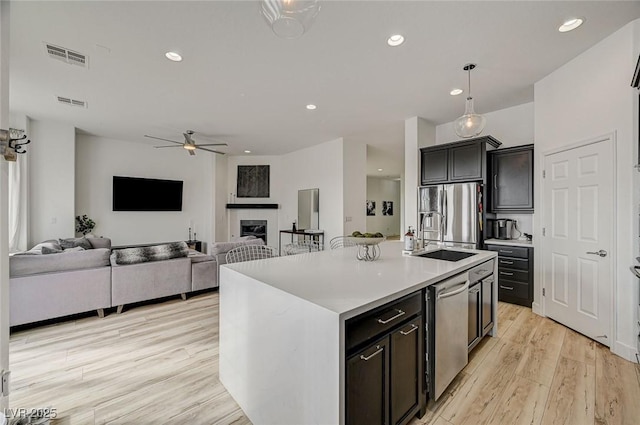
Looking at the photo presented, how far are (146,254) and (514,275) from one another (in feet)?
16.6

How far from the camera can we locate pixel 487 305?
261cm

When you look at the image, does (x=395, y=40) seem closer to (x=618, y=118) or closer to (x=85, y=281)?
(x=618, y=118)

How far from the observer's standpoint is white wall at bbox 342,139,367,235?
623 centimetres

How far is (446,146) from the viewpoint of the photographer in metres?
4.39

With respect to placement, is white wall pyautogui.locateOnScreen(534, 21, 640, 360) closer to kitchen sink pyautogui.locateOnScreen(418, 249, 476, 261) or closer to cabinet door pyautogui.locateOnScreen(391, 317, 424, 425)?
kitchen sink pyautogui.locateOnScreen(418, 249, 476, 261)

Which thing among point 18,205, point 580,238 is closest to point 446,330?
point 580,238

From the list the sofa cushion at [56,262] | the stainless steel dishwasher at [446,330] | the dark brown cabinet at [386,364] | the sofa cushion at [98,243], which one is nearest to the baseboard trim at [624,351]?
the stainless steel dishwasher at [446,330]

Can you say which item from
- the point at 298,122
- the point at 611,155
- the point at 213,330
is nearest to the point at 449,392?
the point at 213,330

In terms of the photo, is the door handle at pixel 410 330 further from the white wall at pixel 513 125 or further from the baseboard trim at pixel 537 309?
the white wall at pixel 513 125

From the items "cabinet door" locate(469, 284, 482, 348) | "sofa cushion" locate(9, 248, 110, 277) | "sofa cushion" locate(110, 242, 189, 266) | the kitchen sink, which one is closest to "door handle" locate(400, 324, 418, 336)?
"cabinet door" locate(469, 284, 482, 348)

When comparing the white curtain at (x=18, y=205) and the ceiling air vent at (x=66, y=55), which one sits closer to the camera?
the ceiling air vent at (x=66, y=55)

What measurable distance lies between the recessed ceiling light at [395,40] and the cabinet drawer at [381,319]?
89.4 inches

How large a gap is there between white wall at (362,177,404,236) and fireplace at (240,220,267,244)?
520 cm

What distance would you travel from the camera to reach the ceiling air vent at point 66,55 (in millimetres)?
2665
